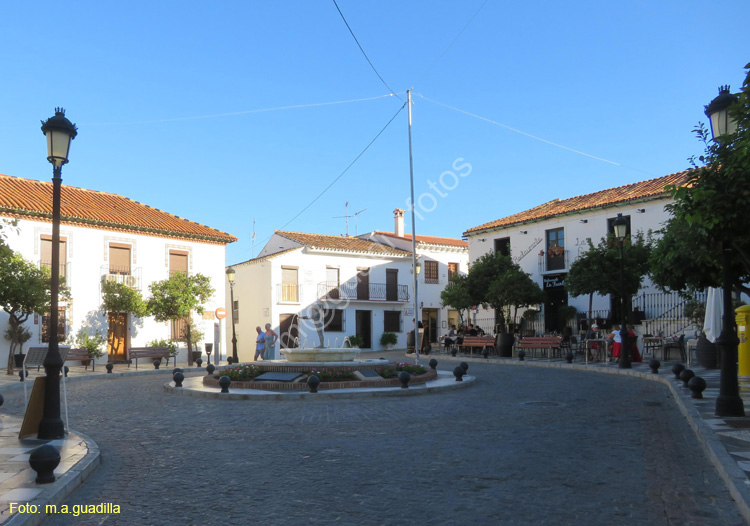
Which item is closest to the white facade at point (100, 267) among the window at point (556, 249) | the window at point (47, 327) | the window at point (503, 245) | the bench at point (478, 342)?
the window at point (47, 327)

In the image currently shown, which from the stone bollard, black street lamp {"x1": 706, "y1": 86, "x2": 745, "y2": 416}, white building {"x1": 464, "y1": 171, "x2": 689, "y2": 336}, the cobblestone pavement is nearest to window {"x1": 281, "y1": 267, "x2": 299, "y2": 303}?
white building {"x1": 464, "y1": 171, "x2": 689, "y2": 336}

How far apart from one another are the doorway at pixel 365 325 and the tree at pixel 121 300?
15.0m

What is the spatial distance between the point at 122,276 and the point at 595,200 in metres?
21.6

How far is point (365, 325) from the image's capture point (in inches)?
1524

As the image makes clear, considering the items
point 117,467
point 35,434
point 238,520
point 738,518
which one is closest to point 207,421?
point 35,434

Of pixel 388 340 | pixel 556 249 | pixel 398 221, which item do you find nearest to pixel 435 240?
pixel 398 221

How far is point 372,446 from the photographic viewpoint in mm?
7195

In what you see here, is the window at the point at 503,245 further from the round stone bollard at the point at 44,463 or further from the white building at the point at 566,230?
the round stone bollard at the point at 44,463

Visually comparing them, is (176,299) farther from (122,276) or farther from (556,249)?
(556,249)

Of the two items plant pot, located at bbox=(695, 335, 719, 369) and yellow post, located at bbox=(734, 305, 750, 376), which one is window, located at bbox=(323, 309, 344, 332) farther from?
yellow post, located at bbox=(734, 305, 750, 376)

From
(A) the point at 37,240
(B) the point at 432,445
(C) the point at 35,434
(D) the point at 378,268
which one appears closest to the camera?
(B) the point at 432,445

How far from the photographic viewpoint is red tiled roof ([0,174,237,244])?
24109mm

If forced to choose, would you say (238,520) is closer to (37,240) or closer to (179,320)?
(37,240)

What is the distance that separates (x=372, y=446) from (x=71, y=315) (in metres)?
21.5
